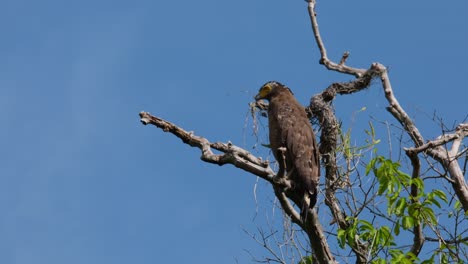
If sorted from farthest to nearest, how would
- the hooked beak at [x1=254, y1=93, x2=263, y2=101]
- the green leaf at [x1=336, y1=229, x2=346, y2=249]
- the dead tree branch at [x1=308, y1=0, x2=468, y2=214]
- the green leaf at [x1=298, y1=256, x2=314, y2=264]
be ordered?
1. the hooked beak at [x1=254, y1=93, x2=263, y2=101]
2. the dead tree branch at [x1=308, y1=0, x2=468, y2=214]
3. the green leaf at [x1=298, y1=256, x2=314, y2=264]
4. the green leaf at [x1=336, y1=229, x2=346, y2=249]

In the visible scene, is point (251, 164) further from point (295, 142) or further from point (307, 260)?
point (295, 142)

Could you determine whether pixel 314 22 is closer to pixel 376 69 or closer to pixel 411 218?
pixel 376 69

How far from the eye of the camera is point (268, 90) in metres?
8.81

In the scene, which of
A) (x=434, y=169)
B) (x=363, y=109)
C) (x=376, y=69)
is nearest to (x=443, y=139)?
(x=434, y=169)

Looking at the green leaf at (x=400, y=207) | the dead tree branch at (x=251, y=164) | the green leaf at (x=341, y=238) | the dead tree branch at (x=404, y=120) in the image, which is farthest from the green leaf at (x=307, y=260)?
the dead tree branch at (x=404, y=120)

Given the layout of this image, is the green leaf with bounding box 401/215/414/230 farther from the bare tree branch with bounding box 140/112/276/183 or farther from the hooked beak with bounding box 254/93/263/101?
the hooked beak with bounding box 254/93/263/101

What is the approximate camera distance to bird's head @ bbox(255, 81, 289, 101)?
877 centimetres

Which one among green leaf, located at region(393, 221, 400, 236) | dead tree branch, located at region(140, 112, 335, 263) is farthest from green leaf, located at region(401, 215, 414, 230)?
dead tree branch, located at region(140, 112, 335, 263)

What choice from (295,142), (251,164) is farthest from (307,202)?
(295,142)

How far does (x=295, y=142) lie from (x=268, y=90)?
115cm

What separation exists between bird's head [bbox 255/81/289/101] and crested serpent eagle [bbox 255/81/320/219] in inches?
0.5

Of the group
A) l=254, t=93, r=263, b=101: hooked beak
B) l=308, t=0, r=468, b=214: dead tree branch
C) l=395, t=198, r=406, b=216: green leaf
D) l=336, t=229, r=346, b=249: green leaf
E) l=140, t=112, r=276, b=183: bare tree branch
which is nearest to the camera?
l=140, t=112, r=276, b=183: bare tree branch

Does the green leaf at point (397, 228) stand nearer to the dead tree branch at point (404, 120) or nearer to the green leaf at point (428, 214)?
the green leaf at point (428, 214)

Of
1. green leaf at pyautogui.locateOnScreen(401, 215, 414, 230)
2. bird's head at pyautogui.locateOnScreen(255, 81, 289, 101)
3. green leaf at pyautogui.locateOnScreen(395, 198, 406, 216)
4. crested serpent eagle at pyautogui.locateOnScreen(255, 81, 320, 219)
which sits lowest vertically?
green leaf at pyautogui.locateOnScreen(401, 215, 414, 230)
